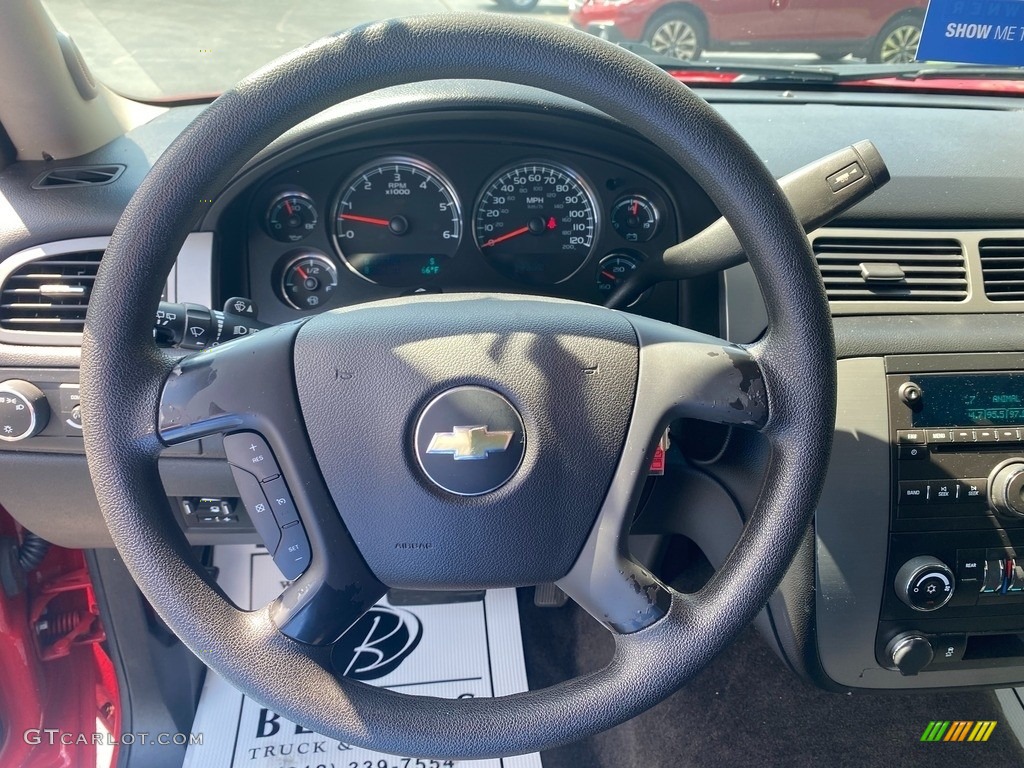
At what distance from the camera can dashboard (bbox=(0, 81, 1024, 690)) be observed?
1161 millimetres

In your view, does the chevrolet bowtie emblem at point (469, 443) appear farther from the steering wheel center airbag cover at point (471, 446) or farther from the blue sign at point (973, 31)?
the blue sign at point (973, 31)

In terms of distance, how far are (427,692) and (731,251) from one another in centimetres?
113

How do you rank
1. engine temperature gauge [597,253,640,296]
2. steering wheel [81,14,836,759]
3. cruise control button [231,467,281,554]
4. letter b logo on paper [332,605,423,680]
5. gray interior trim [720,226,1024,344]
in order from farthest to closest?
letter b logo on paper [332,605,423,680], engine temperature gauge [597,253,640,296], gray interior trim [720,226,1024,344], cruise control button [231,467,281,554], steering wheel [81,14,836,759]

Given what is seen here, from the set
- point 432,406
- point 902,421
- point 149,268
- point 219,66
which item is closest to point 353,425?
point 432,406

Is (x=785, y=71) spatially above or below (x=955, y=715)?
above

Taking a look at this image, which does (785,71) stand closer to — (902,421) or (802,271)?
(902,421)

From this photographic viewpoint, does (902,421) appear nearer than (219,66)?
Yes

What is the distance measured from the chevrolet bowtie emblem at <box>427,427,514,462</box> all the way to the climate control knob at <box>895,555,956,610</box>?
0.68 metres

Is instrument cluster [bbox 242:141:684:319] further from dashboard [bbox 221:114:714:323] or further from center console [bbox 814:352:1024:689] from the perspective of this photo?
center console [bbox 814:352:1024:689]

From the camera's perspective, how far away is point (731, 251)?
3.33ft

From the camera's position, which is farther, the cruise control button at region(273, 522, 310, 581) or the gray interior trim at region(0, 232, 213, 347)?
the gray interior trim at region(0, 232, 213, 347)

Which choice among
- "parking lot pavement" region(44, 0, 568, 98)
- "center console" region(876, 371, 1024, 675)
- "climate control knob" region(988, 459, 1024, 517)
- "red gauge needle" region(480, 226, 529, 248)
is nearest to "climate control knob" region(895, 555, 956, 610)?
"center console" region(876, 371, 1024, 675)

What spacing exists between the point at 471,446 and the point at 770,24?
3.24 feet

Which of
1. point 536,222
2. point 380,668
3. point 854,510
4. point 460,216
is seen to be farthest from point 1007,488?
point 380,668
